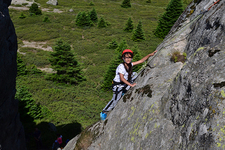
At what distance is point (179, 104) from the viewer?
3.82 m

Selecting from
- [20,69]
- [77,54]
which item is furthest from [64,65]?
[77,54]

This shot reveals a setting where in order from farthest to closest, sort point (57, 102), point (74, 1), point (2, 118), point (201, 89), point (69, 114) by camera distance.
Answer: point (74, 1), point (57, 102), point (69, 114), point (2, 118), point (201, 89)

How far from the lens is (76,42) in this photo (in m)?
39.5

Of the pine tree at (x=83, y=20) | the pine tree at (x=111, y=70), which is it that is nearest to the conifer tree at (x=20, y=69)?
the pine tree at (x=111, y=70)

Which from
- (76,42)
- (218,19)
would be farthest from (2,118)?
(76,42)

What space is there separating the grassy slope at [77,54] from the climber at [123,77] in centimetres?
1015

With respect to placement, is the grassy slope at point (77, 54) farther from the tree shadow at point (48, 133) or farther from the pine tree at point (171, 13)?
the pine tree at point (171, 13)

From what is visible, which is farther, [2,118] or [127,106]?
[2,118]

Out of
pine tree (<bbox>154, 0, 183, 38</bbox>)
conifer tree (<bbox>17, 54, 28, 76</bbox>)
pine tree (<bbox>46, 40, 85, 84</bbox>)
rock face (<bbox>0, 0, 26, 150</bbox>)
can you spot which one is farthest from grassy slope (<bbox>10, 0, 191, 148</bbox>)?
rock face (<bbox>0, 0, 26, 150</bbox>)

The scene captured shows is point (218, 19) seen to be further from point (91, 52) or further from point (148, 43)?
point (148, 43)

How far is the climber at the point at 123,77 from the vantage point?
19.5 feet

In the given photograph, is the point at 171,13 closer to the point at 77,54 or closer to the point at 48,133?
the point at 77,54

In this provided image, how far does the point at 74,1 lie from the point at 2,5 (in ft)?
272

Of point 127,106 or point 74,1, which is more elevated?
point 74,1
